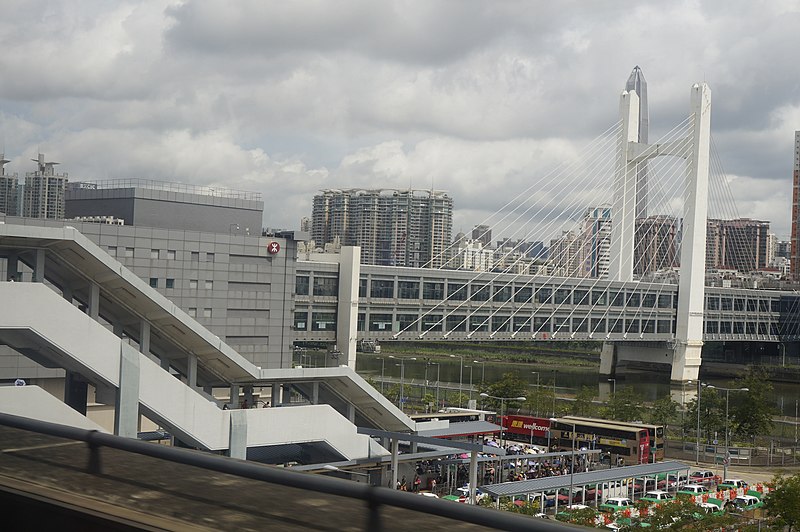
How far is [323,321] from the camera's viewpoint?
25266mm

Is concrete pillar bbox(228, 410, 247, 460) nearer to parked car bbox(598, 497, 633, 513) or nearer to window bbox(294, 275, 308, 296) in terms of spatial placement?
parked car bbox(598, 497, 633, 513)

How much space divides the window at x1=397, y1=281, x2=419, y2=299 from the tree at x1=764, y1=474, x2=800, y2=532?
16152mm

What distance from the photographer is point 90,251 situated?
10.2 metres

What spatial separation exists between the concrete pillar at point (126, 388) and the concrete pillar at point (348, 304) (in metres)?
14.4

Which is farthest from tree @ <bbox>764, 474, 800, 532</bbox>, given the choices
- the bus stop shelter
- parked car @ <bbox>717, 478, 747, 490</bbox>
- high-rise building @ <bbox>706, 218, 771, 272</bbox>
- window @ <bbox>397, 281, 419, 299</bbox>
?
high-rise building @ <bbox>706, 218, 771, 272</bbox>

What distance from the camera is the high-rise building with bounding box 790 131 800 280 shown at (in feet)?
195

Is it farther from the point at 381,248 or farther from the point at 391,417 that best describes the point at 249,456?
the point at 381,248

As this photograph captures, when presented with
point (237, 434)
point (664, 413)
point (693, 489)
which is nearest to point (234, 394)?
point (237, 434)

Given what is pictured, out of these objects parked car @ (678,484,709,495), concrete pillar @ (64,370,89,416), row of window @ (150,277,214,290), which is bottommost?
parked car @ (678,484,709,495)

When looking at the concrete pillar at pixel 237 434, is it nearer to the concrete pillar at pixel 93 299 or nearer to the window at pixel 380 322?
the concrete pillar at pixel 93 299

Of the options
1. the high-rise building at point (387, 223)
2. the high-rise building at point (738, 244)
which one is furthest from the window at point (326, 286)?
the high-rise building at point (738, 244)

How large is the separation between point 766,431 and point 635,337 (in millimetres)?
11454

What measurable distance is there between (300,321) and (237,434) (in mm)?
12468

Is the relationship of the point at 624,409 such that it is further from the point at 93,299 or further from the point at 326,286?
the point at 93,299
